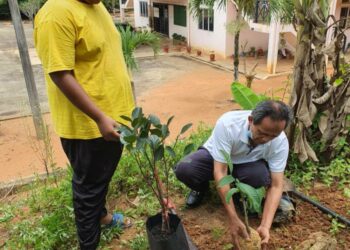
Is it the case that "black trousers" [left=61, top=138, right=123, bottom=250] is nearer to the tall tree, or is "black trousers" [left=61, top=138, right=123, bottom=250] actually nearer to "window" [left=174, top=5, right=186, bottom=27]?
the tall tree

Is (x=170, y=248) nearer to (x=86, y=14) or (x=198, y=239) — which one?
(x=198, y=239)

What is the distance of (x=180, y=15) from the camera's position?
16.1 metres

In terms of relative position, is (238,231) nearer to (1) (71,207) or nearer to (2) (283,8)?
(1) (71,207)

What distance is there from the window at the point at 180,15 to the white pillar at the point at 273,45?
5.96 meters

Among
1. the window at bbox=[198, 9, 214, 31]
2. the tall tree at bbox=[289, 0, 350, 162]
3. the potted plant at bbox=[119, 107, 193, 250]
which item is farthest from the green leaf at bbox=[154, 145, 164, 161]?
the window at bbox=[198, 9, 214, 31]

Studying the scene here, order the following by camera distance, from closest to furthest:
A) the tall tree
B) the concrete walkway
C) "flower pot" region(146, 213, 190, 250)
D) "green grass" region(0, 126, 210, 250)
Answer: "flower pot" region(146, 213, 190, 250)
"green grass" region(0, 126, 210, 250)
the tall tree
the concrete walkway

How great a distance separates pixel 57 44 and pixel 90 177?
75cm

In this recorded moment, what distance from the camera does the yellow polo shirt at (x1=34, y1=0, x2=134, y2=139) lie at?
162 centimetres

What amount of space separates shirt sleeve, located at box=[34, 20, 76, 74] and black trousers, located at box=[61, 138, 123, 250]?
0.44 meters

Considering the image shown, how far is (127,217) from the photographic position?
2.67 metres

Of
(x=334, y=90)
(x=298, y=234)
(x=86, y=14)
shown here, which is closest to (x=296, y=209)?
(x=298, y=234)

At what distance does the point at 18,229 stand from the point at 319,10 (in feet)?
9.89

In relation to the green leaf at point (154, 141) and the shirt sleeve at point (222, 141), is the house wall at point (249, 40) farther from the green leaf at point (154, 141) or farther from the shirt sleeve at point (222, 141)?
the green leaf at point (154, 141)

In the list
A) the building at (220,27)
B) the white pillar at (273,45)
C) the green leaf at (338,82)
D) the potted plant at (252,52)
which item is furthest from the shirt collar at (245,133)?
the potted plant at (252,52)
